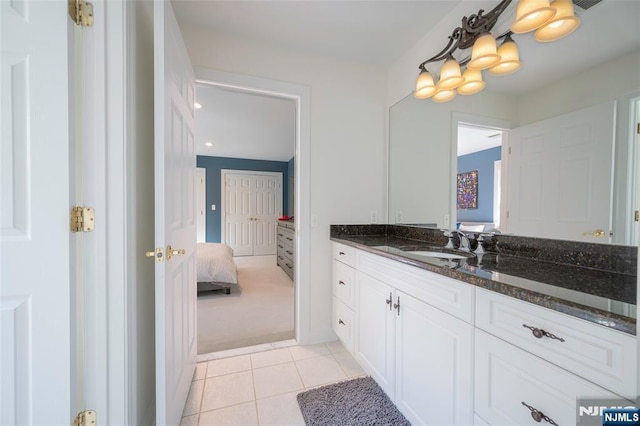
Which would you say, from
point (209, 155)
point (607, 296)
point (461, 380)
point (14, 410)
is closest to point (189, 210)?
point (14, 410)

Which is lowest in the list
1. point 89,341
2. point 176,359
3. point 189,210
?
point 176,359

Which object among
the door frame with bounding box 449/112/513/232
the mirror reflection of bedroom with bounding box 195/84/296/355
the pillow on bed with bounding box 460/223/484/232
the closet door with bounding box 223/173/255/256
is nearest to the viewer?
the door frame with bounding box 449/112/513/232

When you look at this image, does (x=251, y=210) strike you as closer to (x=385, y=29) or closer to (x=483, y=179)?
(x=385, y=29)

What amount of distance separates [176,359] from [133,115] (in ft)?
3.82

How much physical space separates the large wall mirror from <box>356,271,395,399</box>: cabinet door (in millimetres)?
758

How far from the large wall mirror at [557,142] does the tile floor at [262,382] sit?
1.34 meters

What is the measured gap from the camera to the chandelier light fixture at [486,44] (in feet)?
3.50

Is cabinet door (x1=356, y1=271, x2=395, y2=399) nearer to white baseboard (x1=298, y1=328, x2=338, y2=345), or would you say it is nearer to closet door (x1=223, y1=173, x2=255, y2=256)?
white baseboard (x1=298, y1=328, x2=338, y2=345)

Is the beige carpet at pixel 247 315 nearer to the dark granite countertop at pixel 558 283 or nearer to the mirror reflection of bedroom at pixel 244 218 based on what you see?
the mirror reflection of bedroom at pixel 244 218

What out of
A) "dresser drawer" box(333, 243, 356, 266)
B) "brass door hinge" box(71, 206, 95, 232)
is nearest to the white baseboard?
"dresser drawer" box(333, 243, 356, 266)

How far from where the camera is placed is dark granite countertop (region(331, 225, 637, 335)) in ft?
1.93

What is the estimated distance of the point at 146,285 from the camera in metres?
1.21

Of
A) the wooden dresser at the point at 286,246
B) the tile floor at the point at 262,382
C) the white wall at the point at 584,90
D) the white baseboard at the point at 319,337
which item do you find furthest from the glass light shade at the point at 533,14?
the wooden dresser at the point at 286,246

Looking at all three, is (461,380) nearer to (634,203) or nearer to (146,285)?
(634,203)
